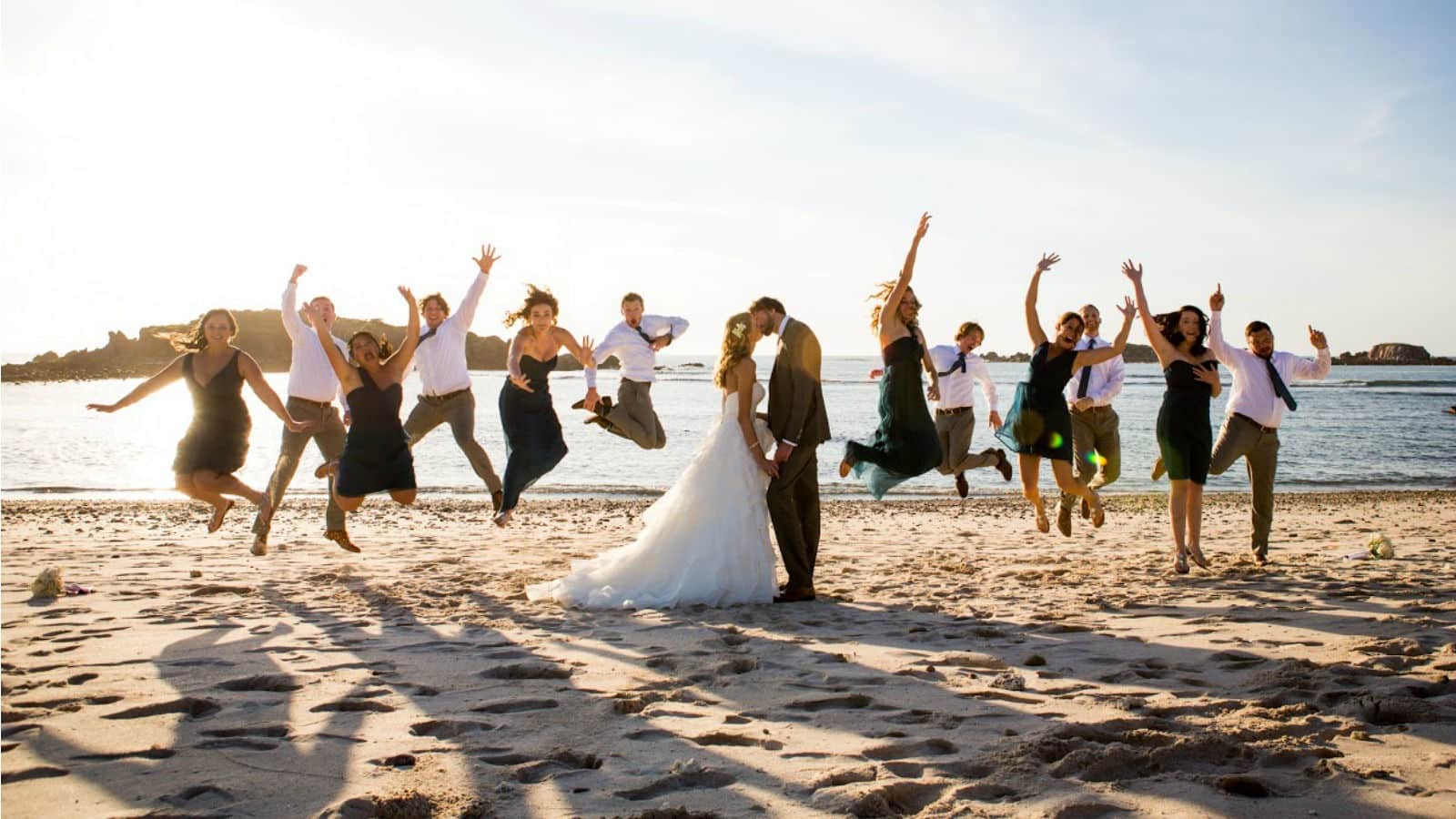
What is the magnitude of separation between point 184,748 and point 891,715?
9.39ft

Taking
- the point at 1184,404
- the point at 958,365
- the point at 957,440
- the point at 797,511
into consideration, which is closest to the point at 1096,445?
the point at 957,440

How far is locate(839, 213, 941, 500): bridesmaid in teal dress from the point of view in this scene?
7.79 meters

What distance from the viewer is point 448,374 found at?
9.43 meters

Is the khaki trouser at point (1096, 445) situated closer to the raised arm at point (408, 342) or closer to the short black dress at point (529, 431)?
the short black dress at point (529, 431)

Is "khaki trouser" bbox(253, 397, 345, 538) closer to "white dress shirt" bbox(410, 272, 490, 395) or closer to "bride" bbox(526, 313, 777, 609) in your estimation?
"white dress shirt" bbox(410, 272, 490, 395)

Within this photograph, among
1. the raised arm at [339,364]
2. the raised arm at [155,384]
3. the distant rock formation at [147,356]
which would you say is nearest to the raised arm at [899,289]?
the raised arm at [339,364]

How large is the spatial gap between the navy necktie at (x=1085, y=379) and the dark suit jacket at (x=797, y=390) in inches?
154

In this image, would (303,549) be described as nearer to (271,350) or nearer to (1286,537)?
(1286,537)

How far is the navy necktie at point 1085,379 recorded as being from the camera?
10.4m

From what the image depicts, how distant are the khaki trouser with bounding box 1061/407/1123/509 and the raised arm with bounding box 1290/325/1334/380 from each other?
1778 mm

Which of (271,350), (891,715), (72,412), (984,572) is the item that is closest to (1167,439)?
(984,572)

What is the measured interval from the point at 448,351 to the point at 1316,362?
24.3ft

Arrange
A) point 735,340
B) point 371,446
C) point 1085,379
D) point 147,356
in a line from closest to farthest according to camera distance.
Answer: point 735,340, point 371,446, point 1085,379, point 147,356

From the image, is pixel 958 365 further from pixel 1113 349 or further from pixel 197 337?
pixel 197 337
